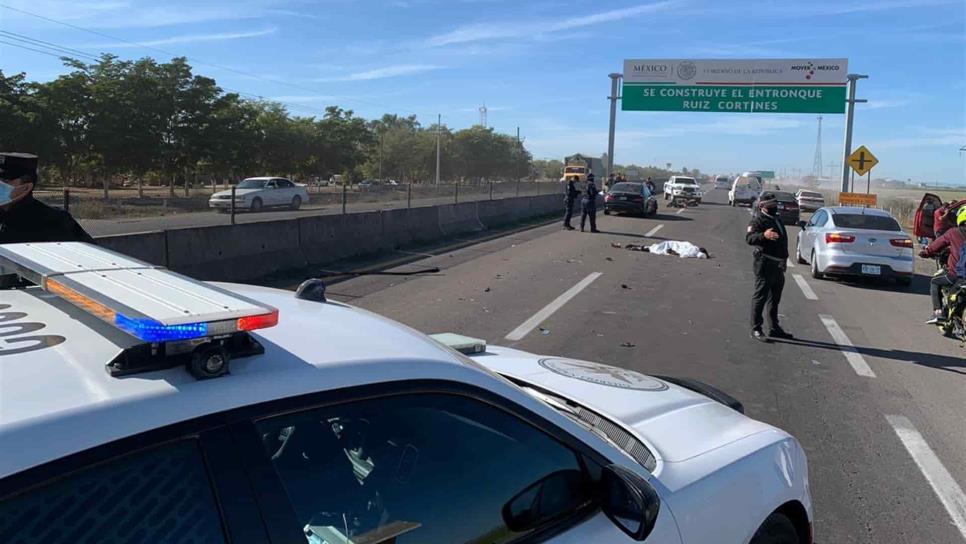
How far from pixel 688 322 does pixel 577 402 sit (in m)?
7.19

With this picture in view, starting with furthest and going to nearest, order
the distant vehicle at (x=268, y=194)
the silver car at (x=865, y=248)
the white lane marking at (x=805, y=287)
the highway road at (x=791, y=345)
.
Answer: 1. the distant vehicle at (x=268, y=194)
2. the silver car at (x=865, y=248)
3. the white lane marking at (x=805, y=287)
4. the highway road at (x=791, y=345)

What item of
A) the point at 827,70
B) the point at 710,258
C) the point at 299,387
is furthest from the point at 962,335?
the point at 827,70

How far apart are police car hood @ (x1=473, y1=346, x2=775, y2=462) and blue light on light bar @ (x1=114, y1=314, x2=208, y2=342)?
1.66 metres

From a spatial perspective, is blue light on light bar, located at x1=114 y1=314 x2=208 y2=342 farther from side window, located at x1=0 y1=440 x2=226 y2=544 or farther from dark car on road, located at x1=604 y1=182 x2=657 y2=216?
dark car on road, located at x1=604 y1=182 x2=657 y2=216

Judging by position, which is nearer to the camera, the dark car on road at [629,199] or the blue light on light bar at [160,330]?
the blue light on light bar at [160,330]

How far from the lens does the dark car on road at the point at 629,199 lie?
3039 centimetres

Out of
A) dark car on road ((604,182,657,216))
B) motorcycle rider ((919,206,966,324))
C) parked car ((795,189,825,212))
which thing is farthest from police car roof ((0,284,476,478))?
parked car ((795,189,825,212))

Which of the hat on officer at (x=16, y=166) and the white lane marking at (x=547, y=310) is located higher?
the hat on officer at (x=16, y=166)

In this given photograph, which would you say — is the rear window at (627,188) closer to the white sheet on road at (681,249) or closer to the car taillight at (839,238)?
the white sheet on road at (681,249)

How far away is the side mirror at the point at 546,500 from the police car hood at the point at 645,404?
47 centimetres

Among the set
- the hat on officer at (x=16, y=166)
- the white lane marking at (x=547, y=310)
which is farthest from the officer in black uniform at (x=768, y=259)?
the hat on officer at (x=16, y=166)

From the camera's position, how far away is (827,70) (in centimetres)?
3409

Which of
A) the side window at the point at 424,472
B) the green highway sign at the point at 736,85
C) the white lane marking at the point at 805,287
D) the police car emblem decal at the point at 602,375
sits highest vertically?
the green highway sign at the point at 736,85

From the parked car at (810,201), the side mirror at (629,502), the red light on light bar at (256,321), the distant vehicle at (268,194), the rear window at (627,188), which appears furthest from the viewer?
the parked car at (810,201)
